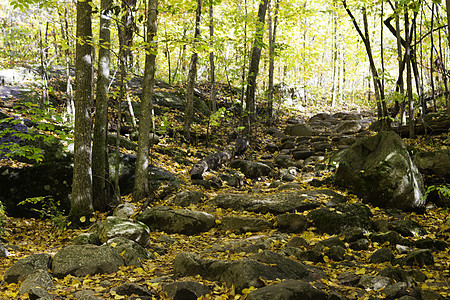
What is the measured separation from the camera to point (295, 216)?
5777mm

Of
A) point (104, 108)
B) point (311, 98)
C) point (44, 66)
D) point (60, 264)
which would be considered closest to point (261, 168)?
point (104, 108)

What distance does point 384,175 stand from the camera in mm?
6680

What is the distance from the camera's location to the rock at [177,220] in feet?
19.2

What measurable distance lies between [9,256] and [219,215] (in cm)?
360

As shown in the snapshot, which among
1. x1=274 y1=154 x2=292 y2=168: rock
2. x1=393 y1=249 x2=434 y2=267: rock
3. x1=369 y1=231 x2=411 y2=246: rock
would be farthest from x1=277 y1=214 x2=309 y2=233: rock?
x1=274 y1=154 x2=292 y2=168: rock

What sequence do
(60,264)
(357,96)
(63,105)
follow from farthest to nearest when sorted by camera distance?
(357,96)
(63,105)
(60,264)

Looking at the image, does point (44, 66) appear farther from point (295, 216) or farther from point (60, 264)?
point (295, 216)

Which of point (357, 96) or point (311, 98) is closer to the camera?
point (311, 98)

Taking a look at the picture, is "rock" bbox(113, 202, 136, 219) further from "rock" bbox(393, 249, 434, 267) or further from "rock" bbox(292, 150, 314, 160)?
"rock" bbox(292, 150, 314, 160)

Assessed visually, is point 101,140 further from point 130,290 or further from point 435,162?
point 435,162

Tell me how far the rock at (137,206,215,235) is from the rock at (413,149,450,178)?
563cm

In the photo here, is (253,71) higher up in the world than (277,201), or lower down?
higher up

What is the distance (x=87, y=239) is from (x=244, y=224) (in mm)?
2753

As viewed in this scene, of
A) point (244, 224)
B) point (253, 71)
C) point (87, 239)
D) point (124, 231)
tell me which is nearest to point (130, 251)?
point (124, 231)
